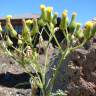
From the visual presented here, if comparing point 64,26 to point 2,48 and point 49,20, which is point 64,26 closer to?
point 49,20

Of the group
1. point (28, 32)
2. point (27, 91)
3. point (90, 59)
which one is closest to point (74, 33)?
point (28, 32)

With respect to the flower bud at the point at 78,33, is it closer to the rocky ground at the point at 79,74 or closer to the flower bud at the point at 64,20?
the flower bud at the point at 64,20

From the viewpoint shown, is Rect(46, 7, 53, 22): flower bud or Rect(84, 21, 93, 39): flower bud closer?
Rect(84, 21, 93, 39): flower bud

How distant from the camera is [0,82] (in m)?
9.97

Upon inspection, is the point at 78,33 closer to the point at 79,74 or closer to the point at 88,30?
the point at 88,30

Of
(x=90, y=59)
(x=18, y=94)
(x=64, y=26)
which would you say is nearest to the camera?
(x=64, y=26)

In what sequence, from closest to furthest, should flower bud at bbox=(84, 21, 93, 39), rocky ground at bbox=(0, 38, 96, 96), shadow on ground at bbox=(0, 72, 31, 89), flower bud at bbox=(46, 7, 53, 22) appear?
flower bud at bbox=(84, 21, 93, 39), flower bud at bbox=(46, 7, 53, 22), rocky ground at bbox=(0, 38, 96, 96), shadow on ground at bbox=(0, 72, 31, 89)

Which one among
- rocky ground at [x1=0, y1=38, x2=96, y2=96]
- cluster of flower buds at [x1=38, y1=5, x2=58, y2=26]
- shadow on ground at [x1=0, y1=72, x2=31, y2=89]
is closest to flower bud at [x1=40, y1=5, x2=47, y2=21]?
cluster of flower buds at [x1=38, y1=5, x2=58, y2=26]

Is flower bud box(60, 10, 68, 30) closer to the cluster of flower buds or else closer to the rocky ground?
Result: the cluster of flower buds

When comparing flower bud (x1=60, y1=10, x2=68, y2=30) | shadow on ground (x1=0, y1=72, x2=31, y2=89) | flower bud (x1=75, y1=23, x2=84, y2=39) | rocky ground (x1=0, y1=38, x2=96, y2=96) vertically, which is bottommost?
shadow on ground (x1=0, y1=72, x2=31, y2=89)

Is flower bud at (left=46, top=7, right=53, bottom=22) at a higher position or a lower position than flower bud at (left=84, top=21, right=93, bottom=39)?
higher

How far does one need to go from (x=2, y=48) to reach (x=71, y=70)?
1411 millimetres

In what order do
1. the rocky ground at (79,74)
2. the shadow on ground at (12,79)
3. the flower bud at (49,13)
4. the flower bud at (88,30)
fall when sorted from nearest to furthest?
the flower bud at (88,30)
the flower bud at (49,13)
the rocky ground at (79,74)
the shadow on ground at (12,79)

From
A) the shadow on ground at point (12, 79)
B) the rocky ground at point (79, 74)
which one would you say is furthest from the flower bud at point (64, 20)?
the shadow on ground at point (12, 79)
